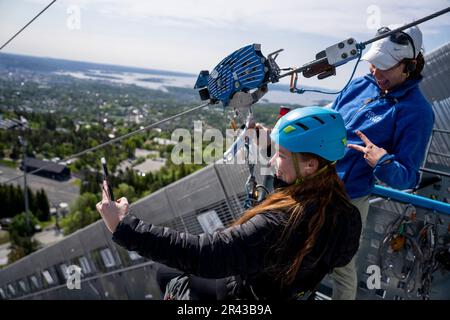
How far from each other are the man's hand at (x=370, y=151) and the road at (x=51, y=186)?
68.8 metres

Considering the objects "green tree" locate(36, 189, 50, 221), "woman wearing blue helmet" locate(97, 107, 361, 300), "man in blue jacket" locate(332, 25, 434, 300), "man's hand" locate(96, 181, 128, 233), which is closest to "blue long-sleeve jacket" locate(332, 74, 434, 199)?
"man in blue jacket" locate(332, 25, 434, 300)

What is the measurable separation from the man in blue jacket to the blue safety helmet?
61cm

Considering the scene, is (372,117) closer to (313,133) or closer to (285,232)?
(313,133)

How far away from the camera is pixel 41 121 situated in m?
105

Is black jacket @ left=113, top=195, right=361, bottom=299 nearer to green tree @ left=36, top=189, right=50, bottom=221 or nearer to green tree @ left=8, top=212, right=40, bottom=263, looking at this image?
green tree @ left=8, top=212, right=40, bottom=263

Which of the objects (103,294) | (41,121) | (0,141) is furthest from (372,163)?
(41,121)

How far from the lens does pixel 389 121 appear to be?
2.98m

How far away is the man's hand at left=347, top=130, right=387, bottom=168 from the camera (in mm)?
2752

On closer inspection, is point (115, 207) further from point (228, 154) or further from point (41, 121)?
point (41, 121)

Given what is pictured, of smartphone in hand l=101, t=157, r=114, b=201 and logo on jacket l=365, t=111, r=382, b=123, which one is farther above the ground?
logo on jacket l=365, t=111, r=382, b=123

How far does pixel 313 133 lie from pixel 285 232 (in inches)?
24.0

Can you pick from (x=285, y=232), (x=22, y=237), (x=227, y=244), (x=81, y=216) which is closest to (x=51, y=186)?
(x=22, y=237)

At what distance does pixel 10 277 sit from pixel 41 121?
10589 centimetres

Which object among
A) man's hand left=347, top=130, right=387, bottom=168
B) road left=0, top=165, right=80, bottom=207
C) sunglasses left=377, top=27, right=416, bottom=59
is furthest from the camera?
road left=0, top=165, right=80, bottom=207
